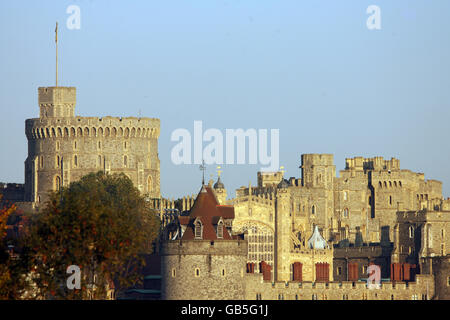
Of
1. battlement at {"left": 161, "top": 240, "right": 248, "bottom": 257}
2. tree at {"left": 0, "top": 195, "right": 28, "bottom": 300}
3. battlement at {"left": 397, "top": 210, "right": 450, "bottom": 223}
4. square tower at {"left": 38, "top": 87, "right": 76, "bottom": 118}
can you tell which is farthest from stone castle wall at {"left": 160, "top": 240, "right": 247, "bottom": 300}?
square tower at {"left": 38, "top": 87, "right": 76, "bottom": 118}

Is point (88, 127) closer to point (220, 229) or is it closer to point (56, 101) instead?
point (56, 101)

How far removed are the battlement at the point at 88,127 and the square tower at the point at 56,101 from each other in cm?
144

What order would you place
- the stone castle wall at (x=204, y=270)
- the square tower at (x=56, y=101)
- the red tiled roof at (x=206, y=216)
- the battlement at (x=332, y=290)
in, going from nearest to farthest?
the stone castle wall at (x=204, y=270), the red tiled roof at (x=206, y=216), the battlement at (x=332, y=290), the square tower at (x=56, y=101)

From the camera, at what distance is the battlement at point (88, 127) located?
19562 centimetres

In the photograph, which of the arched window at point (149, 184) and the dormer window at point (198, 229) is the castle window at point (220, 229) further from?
the arched window at point (149, 184)

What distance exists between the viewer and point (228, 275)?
132 meters

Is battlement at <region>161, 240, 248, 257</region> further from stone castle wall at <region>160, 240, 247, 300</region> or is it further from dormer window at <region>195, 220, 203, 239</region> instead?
dormer window at <region>195, 220, 203, 239</region>

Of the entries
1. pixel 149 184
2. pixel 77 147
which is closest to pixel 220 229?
pixel 149 184

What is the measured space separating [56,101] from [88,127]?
565 cm

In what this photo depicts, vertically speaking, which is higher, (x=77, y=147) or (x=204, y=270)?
(x=77, y=147)

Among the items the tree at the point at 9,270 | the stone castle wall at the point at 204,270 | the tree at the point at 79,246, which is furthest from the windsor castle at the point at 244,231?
the tree at the point at 9,270

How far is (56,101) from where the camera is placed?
198 meters

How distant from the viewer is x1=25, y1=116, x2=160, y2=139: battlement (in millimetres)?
195625
